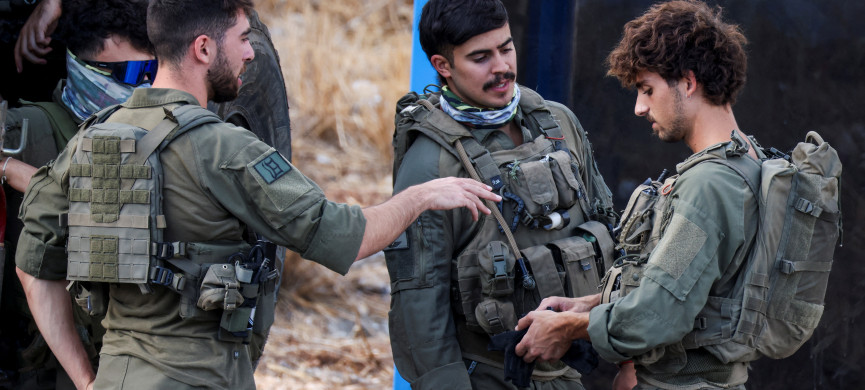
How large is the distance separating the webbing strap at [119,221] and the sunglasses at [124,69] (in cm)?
81

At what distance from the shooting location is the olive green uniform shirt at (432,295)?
283 centimetres

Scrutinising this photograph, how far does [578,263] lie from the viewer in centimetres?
289

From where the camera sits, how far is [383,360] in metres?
4.37

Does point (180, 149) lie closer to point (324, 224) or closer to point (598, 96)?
point (324, 224)

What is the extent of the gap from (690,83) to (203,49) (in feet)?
4.28

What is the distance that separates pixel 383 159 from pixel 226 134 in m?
1.99

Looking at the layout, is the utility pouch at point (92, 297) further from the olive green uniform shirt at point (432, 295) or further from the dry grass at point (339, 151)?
the dry grass at point (339, 151)

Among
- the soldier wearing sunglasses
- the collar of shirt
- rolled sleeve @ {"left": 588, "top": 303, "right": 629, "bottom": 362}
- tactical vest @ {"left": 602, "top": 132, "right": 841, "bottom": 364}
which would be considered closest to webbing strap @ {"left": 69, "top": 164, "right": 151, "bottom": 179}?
the collar of shirt

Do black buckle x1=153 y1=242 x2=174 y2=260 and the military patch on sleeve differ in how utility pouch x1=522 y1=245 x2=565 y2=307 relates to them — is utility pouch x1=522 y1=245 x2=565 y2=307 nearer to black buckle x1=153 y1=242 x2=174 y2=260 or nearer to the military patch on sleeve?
the military patch on sleeve

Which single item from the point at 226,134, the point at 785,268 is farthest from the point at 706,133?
the point at 226,134

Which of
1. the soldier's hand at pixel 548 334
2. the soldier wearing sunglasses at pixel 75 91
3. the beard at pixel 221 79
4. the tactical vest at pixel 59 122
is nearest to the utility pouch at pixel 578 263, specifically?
the soldier's hand at pixel 548 334

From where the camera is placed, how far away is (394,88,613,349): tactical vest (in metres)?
2.83

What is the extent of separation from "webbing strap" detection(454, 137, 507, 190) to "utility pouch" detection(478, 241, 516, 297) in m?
0.19

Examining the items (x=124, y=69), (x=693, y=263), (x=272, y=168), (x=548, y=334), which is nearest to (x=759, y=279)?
(x=693, y=263)
